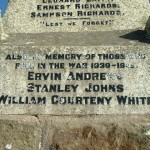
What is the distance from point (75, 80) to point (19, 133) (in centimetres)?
96

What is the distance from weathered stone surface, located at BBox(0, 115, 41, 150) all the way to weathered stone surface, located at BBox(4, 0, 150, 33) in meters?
1.94

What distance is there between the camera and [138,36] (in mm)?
5961

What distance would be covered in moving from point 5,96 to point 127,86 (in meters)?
1.52

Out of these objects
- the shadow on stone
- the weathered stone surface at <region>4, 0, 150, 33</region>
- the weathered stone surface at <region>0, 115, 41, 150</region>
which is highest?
the weathered stone surface at <region>4, 0, 150, 33</region>

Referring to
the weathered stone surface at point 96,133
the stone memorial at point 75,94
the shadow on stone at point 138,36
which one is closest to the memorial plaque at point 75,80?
the stone memorial at point 75,94

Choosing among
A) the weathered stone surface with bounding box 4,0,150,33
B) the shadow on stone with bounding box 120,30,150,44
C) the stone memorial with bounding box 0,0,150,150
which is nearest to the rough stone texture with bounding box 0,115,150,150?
the stone memorial with bounding box 0,0,150,150

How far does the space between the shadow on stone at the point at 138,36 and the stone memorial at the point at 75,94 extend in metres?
0.04

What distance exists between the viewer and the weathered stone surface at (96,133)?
4738mm

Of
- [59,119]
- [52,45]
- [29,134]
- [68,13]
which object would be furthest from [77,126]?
[68,13]

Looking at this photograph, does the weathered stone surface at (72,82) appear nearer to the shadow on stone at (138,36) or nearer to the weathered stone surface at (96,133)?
the weathered stone surface at (96,133)

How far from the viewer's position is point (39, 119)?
4.93 meters

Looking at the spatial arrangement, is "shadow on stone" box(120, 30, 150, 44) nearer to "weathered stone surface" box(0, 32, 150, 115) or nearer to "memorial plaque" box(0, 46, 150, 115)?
"weathered stone surface" box(0, 32, 150, 115)

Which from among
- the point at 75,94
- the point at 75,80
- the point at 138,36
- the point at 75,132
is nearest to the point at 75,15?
the point at 138,36

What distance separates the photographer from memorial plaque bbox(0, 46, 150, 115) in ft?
16.3
